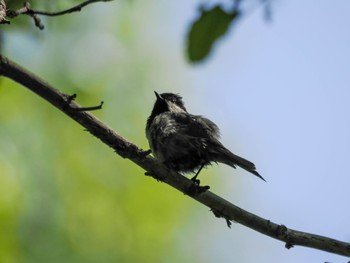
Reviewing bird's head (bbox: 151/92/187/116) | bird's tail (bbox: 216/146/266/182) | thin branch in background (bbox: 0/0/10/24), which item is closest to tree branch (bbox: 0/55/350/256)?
thin branch in background (bbox: 0/0/10/24)

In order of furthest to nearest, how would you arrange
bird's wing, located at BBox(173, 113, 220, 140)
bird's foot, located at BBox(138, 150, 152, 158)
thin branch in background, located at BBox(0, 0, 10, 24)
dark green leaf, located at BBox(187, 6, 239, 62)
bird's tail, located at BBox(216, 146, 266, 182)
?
bird's wing, located at BBox(173, 113, 220, 140) → bird's tail, located at BBox(216, 146, 266, 182) → bird's foot, located at BBox(138, 150, 152, 158) → thin branch in background, located at BBox(0, 0, 10, 24) → dark green leaf, located at BBox(187, 6, 239, 62)

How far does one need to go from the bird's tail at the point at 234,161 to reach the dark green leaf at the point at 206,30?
6.81ft

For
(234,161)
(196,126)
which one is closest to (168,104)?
(196,126)

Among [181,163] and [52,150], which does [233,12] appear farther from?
[52,150]

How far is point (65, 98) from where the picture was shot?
3.22 m

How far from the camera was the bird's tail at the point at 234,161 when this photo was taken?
16.8 ft

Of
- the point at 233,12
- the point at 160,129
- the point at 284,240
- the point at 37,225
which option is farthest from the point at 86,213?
the point at 233,12

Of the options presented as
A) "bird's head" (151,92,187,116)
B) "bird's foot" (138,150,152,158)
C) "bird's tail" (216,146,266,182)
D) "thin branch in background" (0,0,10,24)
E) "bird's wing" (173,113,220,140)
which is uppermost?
"bird's head" (151,92,187,116)

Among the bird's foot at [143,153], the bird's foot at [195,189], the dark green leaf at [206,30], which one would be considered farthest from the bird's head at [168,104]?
the dark green leaf at [206,30]

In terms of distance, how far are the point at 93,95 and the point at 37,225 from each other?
240cm

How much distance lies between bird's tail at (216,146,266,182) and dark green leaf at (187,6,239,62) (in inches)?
81.7

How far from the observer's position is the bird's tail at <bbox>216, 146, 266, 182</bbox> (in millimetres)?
5122

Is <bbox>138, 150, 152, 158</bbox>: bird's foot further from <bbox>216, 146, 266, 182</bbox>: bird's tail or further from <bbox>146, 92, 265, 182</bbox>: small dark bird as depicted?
<bbox>146, 92, 265, 182</bbox>: small dark bird

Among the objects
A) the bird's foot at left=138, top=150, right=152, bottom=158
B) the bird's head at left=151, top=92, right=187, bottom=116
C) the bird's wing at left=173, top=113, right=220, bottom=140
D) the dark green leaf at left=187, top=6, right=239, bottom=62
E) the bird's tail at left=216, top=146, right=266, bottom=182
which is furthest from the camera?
the bird's head at left=151, top=92, right=187, bottom=116
